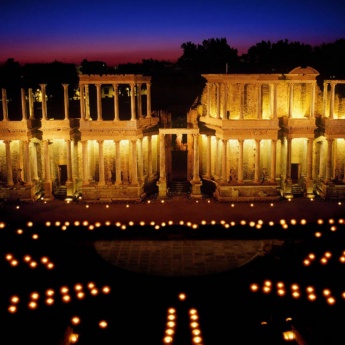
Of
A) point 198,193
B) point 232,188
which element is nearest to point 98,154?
point 198,193

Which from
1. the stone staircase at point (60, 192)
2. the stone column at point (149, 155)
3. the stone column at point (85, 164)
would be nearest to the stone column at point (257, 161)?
the stone column at point (149, 155)

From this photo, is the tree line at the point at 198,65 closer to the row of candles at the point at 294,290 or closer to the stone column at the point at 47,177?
the stone column at the point at 47,177

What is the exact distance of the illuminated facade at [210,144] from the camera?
34.8m

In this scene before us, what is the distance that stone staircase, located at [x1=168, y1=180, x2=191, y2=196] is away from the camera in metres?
37.4

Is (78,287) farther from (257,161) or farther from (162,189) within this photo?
(257,161)

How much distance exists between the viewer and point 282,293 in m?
21.4

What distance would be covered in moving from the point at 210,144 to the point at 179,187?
4.06 meters

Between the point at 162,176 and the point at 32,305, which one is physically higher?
the point at 162,176

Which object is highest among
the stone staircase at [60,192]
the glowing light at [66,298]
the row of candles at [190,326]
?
the stone staircase at [60,192]

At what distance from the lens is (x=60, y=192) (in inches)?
1469

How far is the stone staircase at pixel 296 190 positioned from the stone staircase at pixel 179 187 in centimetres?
773

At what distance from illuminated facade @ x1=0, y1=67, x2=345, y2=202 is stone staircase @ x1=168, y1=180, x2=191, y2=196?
1.38ft

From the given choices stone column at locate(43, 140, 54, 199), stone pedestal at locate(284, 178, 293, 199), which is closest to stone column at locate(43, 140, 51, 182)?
stone column at locate(43, 140, 54, 199)

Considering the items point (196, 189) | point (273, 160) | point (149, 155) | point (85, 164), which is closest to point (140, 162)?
point (149, 155)
